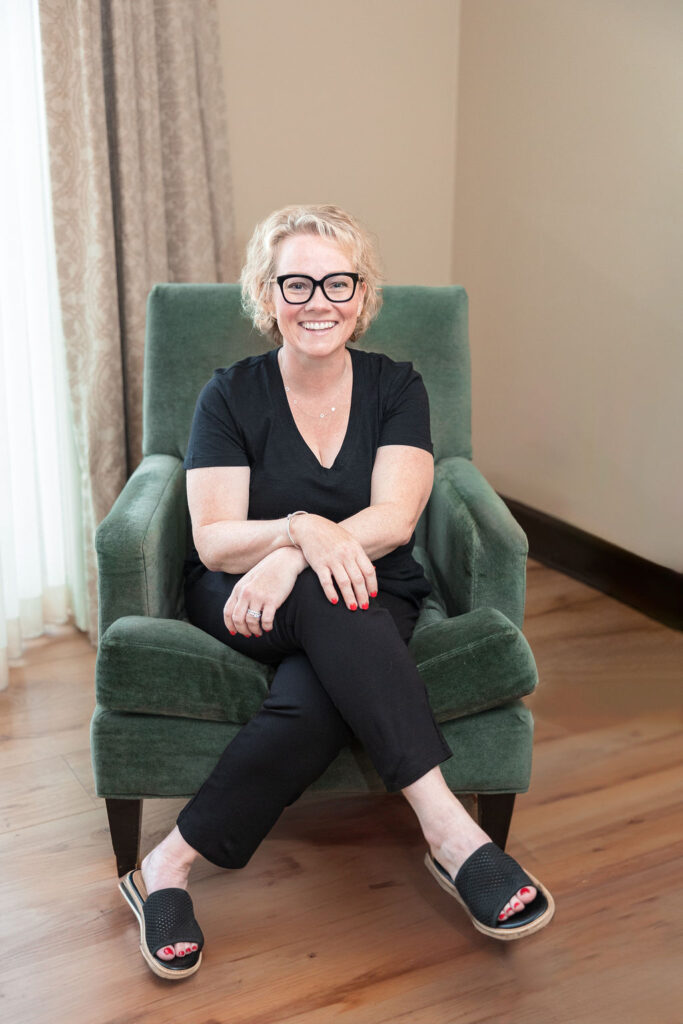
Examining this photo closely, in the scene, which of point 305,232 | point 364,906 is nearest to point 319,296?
point 305,232

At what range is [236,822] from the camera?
1577 millimetres

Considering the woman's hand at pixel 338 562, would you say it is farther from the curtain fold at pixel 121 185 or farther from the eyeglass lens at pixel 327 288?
the curtain fold at pixel 121 185

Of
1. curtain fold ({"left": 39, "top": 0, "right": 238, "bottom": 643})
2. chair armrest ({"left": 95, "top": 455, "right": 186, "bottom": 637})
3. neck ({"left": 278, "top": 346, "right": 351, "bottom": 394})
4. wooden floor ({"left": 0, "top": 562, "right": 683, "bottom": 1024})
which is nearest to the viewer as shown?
wooden floor ({"left": 0, "top": 562, "right": 683, "bottom": 1024})

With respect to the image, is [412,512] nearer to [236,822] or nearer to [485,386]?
[236,822]

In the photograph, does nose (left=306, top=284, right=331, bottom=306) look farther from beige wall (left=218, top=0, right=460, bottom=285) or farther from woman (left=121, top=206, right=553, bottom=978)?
beige wall (left=218, top=0, right=460, bottom=285)

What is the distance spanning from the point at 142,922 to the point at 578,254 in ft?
7.41

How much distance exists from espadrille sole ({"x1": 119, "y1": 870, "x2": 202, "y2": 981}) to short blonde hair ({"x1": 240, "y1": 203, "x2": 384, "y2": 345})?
1035 millimetres

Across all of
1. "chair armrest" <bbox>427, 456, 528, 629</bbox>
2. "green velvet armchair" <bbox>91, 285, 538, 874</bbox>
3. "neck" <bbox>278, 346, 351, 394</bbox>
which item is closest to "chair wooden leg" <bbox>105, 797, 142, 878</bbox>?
"green velvet armchair" <bbox>91, 285, 538, 874</bbox>

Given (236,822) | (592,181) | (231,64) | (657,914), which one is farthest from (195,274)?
(657,914)

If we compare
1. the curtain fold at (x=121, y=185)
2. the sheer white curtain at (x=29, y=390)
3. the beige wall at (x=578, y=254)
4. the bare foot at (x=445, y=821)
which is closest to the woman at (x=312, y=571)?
the bare foot at (x=445, y=821)

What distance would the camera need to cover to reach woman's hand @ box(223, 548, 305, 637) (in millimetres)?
1662

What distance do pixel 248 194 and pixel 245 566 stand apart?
1.67 m

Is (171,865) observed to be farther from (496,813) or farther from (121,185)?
(121,185)

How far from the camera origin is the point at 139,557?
1.75 m
